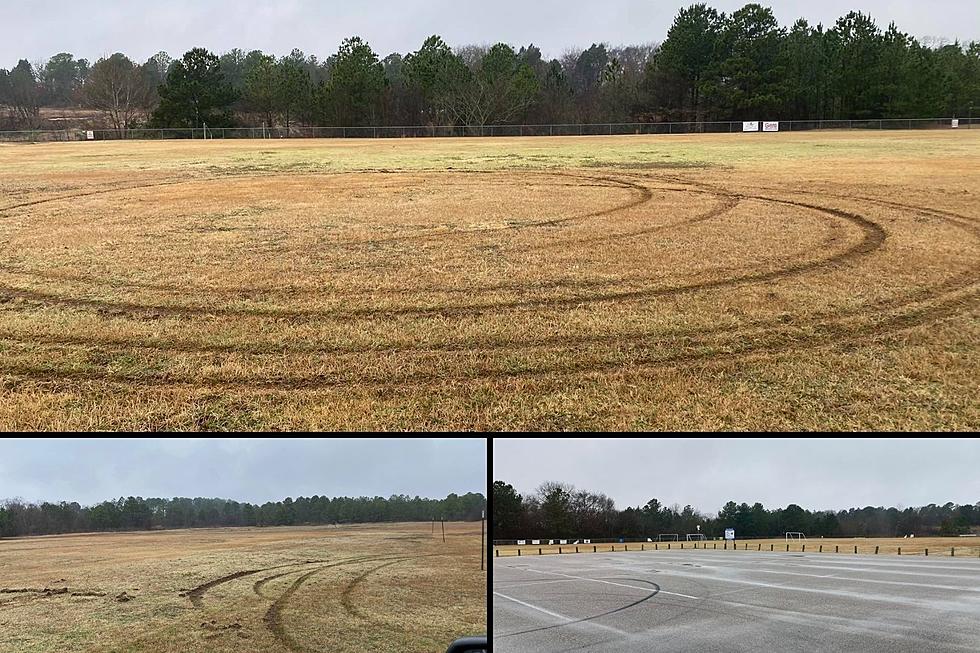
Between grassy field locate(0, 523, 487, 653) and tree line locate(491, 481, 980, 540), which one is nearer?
tree line locate(491, 481, 980, 540)

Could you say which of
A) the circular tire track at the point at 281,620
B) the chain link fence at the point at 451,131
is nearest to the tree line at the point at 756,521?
the circular tire track at the point at 281,620

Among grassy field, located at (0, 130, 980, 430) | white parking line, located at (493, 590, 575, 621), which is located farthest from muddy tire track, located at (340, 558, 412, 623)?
grassy field, located at (0, 130, 980, 430)

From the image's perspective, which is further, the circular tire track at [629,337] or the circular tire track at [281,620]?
the circular tire track at [629,337]

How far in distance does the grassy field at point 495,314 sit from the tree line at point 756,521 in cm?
260

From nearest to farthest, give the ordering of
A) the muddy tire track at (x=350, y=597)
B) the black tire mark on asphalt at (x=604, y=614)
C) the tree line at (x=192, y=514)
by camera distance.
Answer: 1. the black tire mark on asphalt at (x=604, y=614)
2. the tree line at (x=192, y=514)
3. the muddy tire track at (x=350, y=597)

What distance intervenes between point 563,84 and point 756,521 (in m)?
62.9

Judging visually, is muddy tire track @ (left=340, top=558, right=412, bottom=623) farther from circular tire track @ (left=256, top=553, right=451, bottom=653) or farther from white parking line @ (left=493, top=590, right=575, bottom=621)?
white parking line @ (left=493, top=590, right=575, bottom=621)

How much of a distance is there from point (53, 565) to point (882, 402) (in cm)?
447

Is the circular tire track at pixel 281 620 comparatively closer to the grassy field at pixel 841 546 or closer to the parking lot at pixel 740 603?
the parking lot at pixel 740 603

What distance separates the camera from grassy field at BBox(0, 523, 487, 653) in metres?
2.05

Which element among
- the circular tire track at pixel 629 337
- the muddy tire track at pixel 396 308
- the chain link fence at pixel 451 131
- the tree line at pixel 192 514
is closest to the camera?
the tree line at pixel 192 514

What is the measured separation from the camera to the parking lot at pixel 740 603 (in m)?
1.82

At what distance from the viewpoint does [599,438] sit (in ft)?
6.24

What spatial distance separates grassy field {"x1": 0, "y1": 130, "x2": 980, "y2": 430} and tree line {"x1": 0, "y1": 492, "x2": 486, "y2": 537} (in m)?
2.49
